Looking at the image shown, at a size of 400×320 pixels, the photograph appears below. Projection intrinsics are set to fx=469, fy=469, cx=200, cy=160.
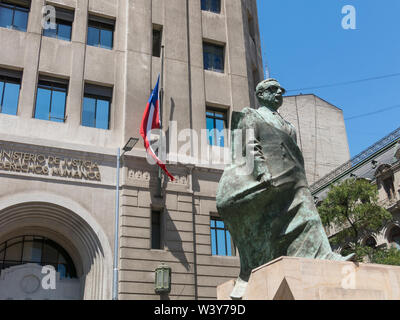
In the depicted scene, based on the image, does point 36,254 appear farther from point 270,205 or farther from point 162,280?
point 270,205

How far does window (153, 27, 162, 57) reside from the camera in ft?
75.2

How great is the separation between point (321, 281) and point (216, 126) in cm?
1727

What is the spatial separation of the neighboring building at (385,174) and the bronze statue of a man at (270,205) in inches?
1087

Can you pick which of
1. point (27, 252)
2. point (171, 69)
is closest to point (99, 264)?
point (27, 252)

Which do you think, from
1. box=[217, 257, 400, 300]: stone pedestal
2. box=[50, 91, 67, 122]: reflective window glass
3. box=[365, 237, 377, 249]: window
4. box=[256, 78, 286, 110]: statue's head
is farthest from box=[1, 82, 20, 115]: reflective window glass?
box=[365, 237, 377, 249]: window

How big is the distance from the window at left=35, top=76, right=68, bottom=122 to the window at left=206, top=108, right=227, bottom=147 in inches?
265

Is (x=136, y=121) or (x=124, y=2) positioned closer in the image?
(x=136, y=121)

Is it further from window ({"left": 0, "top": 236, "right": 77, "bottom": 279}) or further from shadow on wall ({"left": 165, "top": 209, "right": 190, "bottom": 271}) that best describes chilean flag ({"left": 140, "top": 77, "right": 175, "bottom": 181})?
window ({"left": 0, "top": 236, "right": 77, "bottom": 279})

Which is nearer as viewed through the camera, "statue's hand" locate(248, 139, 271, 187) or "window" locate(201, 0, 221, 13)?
"statue's hand" locate(248, 139, 271, 187)

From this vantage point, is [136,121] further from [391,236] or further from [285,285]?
[391,236]

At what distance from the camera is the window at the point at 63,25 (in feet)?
68.3

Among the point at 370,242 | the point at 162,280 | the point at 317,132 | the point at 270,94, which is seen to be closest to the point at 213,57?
the point at 162,280

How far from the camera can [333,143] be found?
51.2 meters
